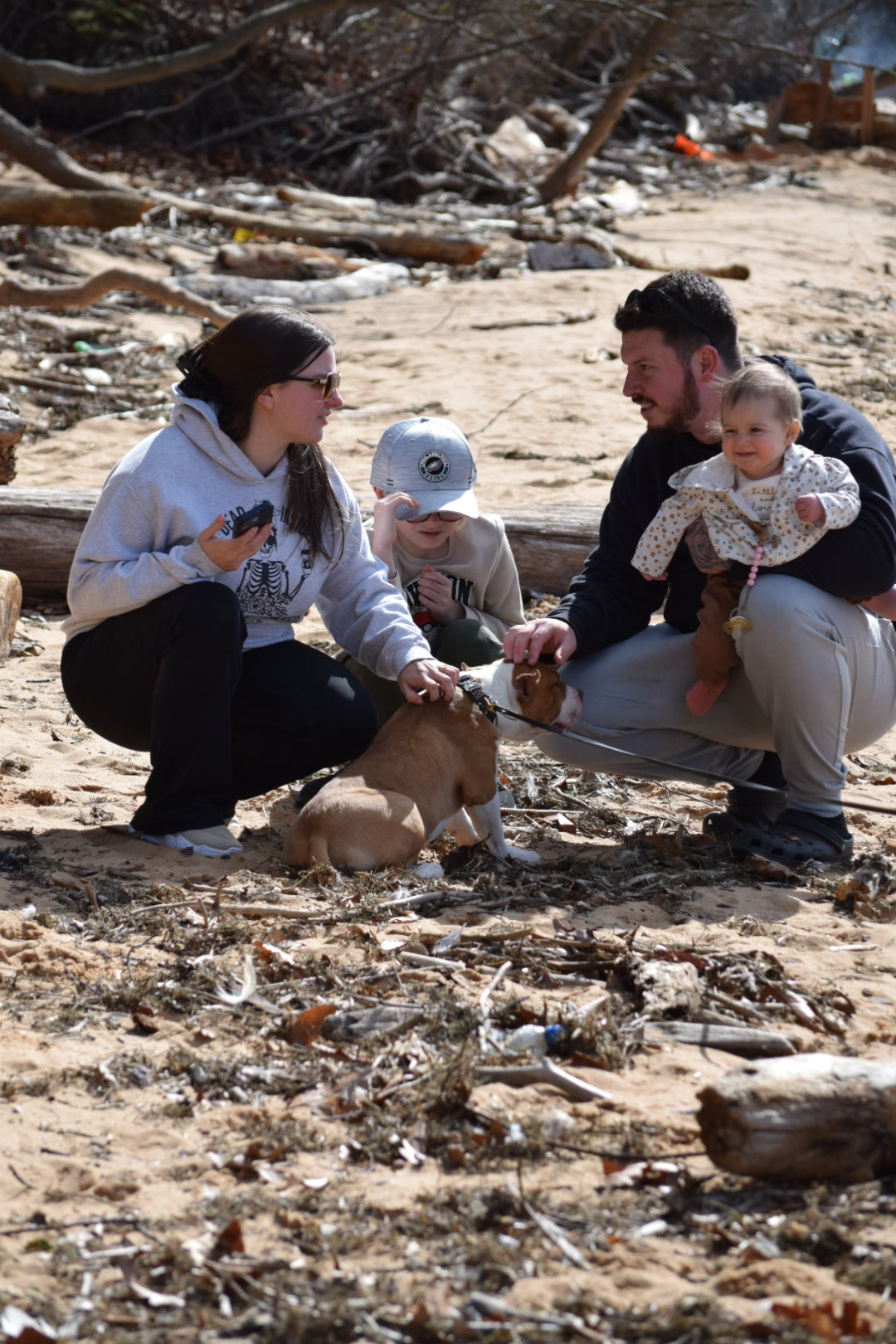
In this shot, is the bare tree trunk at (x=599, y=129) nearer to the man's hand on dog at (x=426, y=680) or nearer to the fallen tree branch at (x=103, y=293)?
the fallen tree branch at (x=103, y=293)

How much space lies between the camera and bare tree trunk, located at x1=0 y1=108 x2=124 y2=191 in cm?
1288

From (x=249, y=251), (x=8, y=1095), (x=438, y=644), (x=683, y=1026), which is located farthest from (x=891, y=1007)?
(x=249, y=251)

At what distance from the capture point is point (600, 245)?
1365 cm

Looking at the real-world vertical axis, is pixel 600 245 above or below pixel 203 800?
above

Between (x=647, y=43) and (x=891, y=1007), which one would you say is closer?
(x=891, y=1007)

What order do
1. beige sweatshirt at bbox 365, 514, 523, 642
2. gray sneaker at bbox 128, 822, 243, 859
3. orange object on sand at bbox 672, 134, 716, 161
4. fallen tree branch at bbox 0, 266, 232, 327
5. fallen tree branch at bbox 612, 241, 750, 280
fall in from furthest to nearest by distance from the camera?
orange object on sand at bbox 672, 134, 716, 161 → fallen tree branch at bbox 612, 241, 750, 280 → fallen tree branch at bbox 0, 266, 232, 327 → beige sweatshirt at bbox 365, 514, 523, 642 → gray sneaker at bbox 128, 822, 243, 859

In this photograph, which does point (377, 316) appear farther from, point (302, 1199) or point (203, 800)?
point (302, 1199)

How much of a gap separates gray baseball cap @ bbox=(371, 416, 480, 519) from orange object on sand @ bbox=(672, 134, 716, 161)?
1983 cm

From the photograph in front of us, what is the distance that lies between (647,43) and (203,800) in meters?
16.0

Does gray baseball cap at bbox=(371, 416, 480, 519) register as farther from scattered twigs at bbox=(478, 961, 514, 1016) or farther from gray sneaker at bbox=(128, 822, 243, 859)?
scattered twigs at bbox=(478, 961, 514, 1016)

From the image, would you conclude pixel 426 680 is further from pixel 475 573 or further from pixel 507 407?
pixel 507 407

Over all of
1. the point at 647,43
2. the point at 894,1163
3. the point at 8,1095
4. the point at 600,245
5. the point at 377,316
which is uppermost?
the point at 647,43

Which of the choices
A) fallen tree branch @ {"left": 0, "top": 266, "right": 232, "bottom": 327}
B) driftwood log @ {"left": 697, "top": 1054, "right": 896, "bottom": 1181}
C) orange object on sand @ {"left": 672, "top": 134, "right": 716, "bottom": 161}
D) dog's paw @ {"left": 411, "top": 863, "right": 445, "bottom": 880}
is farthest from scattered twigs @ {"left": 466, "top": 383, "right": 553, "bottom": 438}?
orange object on sand @ {"left": 672, "top": 134, "right": 716, "bottom": 161}

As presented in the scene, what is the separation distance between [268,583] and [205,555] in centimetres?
41
